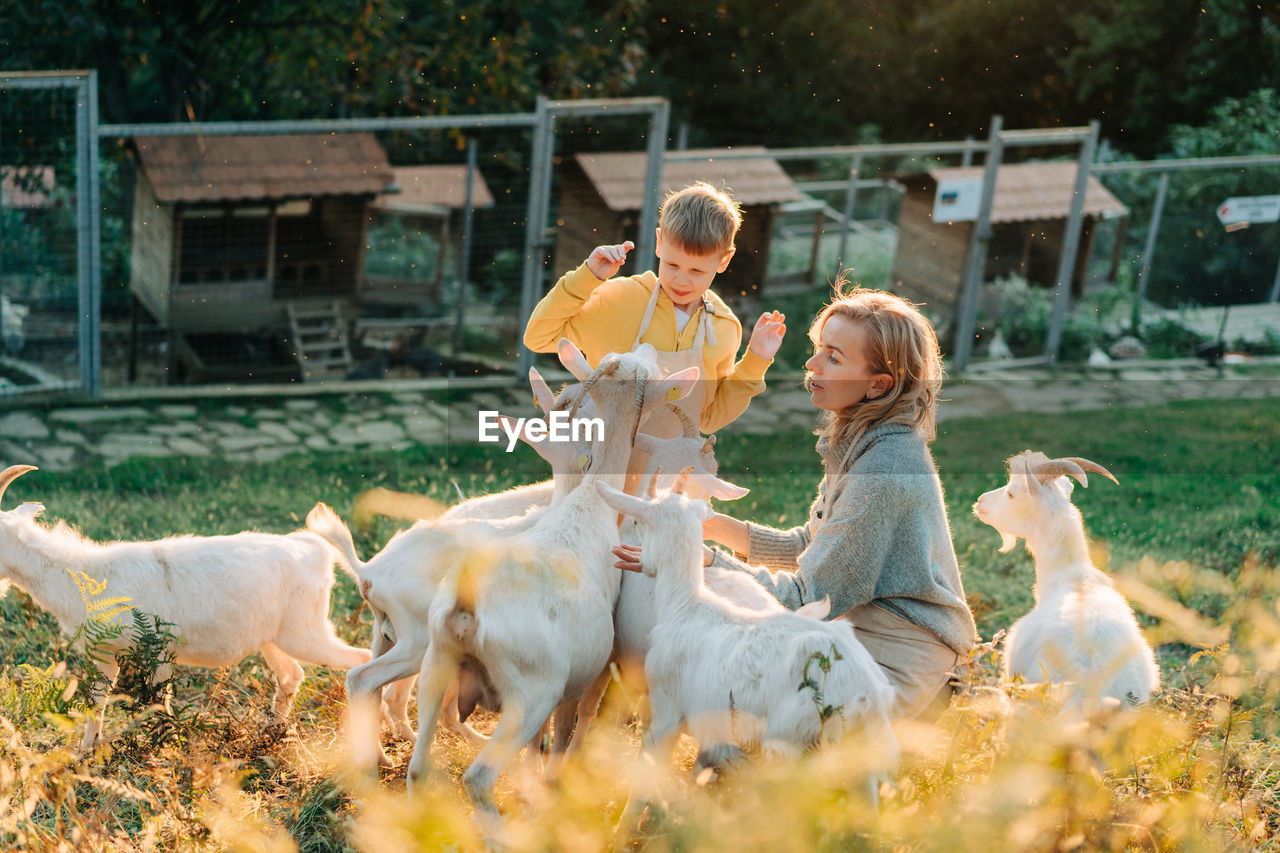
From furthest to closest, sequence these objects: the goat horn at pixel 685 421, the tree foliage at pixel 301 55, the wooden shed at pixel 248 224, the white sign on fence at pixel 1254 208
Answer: the white sign on fence at pixel 1254 208 → the tree foliage at pixel 301 55 → the wooden shed at pixel 248 224 → the goat horn at pixel 685 421

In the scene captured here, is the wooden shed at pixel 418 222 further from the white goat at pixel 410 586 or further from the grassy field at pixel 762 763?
the white goat at pixel 410 586

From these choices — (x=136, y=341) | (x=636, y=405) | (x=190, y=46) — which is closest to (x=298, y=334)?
(x=136, y=341)

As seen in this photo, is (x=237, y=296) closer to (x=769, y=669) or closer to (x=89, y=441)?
(x=89, y=441)

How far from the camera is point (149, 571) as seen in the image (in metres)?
4.24

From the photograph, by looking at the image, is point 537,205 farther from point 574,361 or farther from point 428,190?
point 574,361

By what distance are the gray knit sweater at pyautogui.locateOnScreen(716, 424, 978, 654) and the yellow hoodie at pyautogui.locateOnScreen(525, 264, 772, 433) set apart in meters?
0.83

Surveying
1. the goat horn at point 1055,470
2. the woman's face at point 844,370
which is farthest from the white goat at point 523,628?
the goat horn at point 1055,470

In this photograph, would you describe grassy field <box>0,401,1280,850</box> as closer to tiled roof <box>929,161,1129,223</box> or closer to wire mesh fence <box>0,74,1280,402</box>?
wire mesh fence <box>0,74,1280,402</box>

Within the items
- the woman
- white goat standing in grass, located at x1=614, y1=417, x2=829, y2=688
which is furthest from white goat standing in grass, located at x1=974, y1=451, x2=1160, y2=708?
white goat standing in grass, located at x1=614, y1=417, x2=829, y2=688

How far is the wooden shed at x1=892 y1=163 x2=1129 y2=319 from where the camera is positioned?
12148 mm

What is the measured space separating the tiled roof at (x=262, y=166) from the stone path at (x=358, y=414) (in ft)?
5.84

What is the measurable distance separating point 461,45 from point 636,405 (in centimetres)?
931

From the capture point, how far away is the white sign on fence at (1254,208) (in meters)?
12.0

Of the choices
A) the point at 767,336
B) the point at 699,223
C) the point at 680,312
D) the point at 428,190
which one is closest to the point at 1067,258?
the point at 428,190
